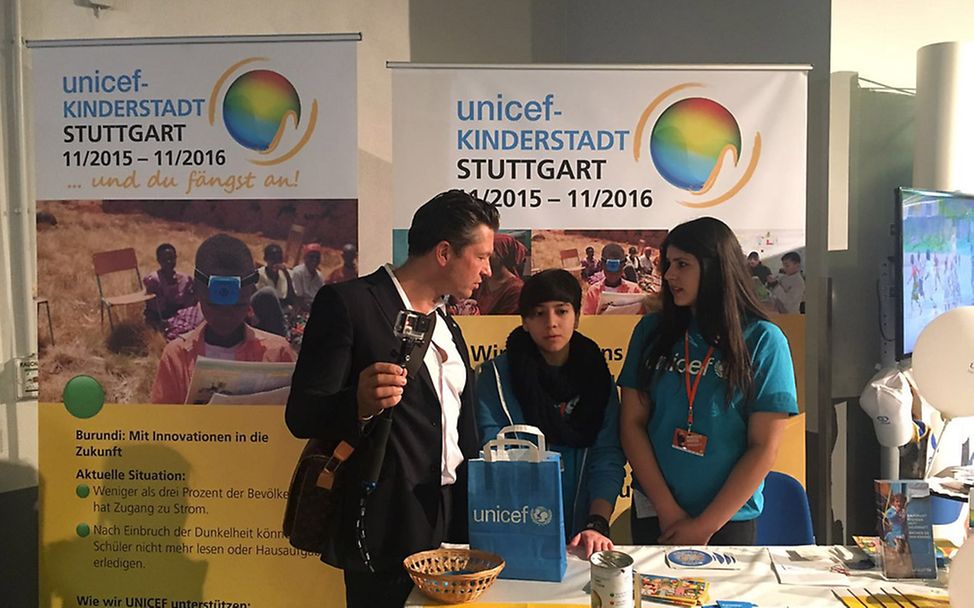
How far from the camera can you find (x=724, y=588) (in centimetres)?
171

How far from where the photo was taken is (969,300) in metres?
3.73

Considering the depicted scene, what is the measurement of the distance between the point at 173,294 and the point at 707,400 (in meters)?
1.83

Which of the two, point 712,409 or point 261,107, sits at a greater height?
point 261,107

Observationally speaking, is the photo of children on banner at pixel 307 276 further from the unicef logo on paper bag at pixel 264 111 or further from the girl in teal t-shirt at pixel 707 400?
the girl in teal t-shirt at pixel 707 400

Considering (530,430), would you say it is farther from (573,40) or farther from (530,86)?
(573,40)

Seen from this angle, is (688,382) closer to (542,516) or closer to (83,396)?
(542,516)

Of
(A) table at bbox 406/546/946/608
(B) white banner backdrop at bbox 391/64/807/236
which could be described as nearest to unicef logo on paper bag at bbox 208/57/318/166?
(B) white banner backdrop at bbox 391/64/807/236

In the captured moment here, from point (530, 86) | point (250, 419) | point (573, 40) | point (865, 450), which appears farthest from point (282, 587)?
point (573, 40)

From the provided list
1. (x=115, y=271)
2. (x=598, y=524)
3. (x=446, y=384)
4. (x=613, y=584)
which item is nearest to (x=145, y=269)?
(x=115, y=271)

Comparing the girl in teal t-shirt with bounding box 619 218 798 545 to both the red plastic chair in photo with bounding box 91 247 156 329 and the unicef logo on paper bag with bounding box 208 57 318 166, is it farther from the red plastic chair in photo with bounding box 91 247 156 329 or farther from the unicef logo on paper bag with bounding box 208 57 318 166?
the red plastic chair in photo with bounding box 91 247 156 329

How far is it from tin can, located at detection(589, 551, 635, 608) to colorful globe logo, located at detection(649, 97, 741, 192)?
1.73 metres

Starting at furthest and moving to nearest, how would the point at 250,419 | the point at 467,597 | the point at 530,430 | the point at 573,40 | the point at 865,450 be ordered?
1. the point at 573,40
2. the point at 865,450
3. the point at 250,419
4. the point at 530,430
5. the point at 467,597

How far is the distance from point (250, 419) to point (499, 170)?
1245 mm

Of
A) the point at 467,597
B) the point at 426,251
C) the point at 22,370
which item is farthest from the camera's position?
the point at 22,370
